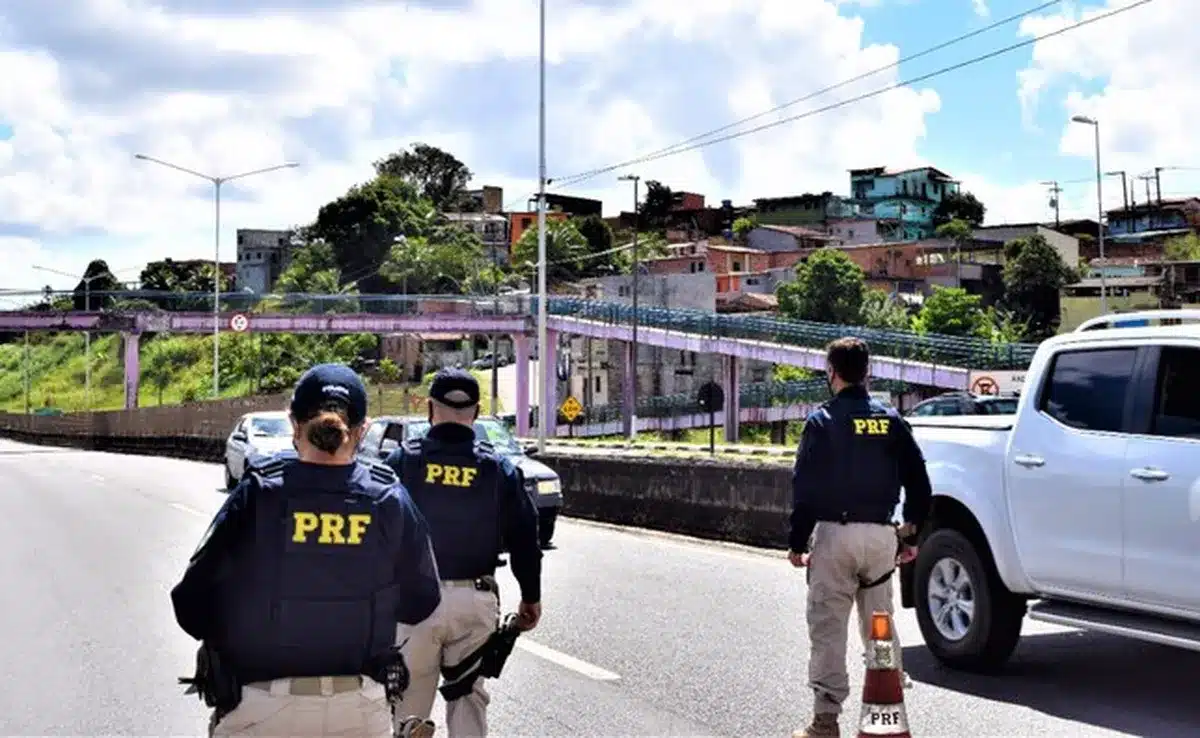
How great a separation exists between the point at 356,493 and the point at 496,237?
13669 centimetres

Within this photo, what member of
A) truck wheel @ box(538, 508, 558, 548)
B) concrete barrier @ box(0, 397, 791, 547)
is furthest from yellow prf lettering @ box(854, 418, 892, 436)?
truck wheel @ box(538, 508, 558, 548)

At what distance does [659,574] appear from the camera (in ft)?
46.7

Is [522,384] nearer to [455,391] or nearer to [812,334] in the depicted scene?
[812,334]

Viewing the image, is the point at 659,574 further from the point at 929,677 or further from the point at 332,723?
the point at 332,723

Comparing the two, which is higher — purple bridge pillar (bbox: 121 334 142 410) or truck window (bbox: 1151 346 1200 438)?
purple bridge pillar (bbox: 121 334 142 410)

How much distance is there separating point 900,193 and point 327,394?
134m

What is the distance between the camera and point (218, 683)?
3834mm

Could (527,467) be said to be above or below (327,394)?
below

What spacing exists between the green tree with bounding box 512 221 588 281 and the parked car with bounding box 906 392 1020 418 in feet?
284

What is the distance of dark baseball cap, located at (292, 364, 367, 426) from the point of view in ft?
13.2

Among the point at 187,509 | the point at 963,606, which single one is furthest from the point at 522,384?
the point at 963,606

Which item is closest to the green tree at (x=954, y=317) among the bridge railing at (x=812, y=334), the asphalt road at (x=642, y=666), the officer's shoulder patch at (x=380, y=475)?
the bridge railing at (x=812, y=334)

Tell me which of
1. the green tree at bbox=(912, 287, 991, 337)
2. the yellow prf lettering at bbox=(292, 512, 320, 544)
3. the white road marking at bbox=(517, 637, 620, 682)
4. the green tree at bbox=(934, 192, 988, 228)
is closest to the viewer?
the yellow prf lettering at bbox=(292, 512, 320, 544)

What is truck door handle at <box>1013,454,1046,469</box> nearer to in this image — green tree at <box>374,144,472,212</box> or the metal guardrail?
the metal guardrail
